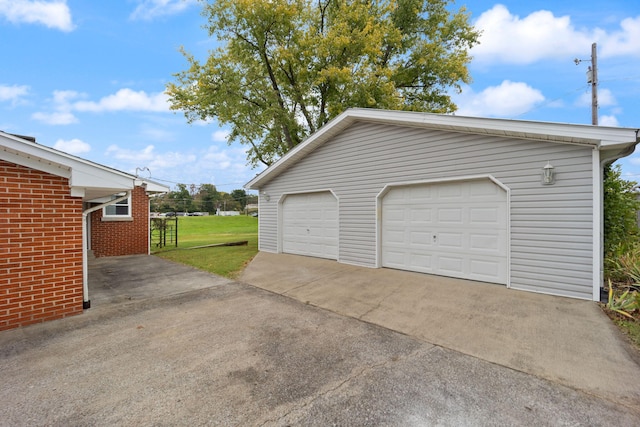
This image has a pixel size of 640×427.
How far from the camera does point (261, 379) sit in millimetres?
2787

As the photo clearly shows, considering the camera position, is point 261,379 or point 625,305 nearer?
point 261,379

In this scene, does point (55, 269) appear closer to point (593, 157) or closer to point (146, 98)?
point (593, 157)

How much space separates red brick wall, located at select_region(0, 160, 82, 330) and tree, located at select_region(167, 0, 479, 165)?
10417 millimetres

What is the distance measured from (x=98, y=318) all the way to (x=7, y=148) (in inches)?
106

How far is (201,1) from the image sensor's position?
13.8 metres

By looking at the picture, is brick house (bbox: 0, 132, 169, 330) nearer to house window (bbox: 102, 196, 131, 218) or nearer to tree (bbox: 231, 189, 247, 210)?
house window (bbox: 102, 196, 131, 218)

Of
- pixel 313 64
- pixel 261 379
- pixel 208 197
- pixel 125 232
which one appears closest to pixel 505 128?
pixel 261 379

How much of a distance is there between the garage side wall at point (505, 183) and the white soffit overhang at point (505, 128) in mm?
159

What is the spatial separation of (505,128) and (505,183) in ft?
3.46

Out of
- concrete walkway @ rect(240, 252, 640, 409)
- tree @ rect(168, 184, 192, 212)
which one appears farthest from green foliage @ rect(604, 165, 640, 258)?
tree @ rect(168, 184, 192, 212)

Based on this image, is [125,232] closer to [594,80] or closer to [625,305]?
[625,305]

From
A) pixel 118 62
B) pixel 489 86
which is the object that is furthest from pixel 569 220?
pixel 118 62

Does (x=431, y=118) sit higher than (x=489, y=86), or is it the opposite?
(x=489, y=86)

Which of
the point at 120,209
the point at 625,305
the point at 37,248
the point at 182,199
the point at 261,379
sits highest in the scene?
the point at 182,199
